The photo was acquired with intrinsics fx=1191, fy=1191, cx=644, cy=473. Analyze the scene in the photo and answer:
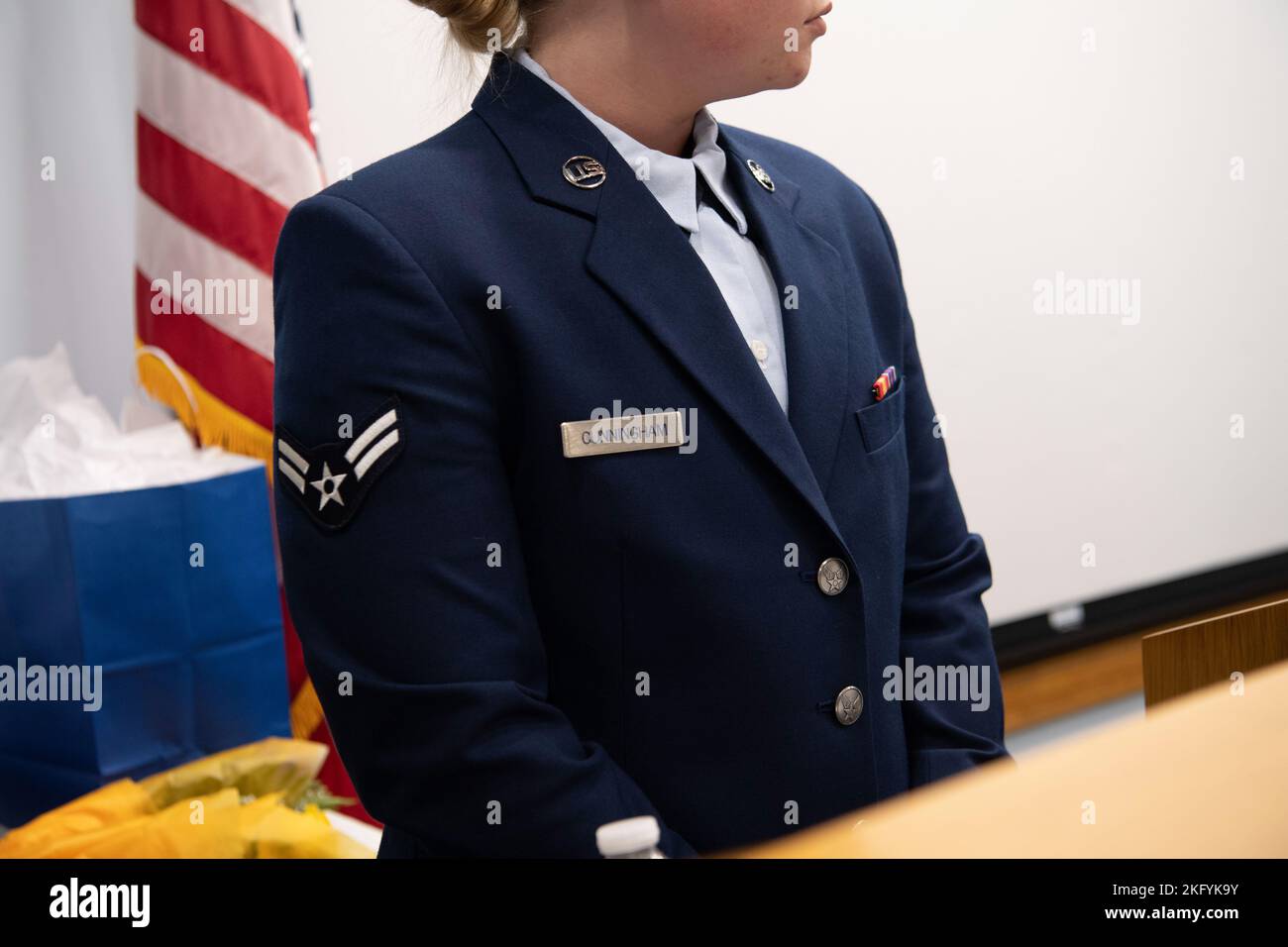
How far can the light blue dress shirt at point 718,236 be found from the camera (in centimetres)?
96

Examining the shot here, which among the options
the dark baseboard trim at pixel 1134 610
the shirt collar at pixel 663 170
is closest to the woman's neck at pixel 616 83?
the shirt collar at pixel 663 170

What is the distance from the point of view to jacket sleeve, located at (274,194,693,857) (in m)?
0.80

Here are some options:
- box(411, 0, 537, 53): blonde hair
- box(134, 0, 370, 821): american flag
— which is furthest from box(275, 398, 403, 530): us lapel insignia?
box(134, 0, 370, 821): american flag

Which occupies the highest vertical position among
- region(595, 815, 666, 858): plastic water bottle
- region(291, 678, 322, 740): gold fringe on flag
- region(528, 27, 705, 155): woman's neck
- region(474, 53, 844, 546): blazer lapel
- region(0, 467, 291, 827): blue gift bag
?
region(528, 27, 705, 155): woman's neck

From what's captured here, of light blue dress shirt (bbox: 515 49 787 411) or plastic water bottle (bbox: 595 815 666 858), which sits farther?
light blue dress shirt (bbox: 515 49 787 411)

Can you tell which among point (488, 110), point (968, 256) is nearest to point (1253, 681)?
point (488, 110)

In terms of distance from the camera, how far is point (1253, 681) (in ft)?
1.26

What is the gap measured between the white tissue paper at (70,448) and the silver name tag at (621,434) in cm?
88

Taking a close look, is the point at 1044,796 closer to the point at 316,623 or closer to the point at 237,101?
the point at 316,623

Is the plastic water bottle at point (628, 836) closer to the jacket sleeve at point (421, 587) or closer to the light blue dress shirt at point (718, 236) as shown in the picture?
the jacket sleeve at point (421, 587)

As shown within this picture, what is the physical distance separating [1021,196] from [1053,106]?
23 cm

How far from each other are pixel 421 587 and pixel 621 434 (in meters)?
0.18

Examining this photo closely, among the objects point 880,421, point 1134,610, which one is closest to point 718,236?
point 880,421

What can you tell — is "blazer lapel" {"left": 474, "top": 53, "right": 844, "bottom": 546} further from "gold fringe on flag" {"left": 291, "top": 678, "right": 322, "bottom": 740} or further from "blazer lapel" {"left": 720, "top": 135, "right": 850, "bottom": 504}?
"gold fringe on flag" {"left": 291, "top": 678, "right": 322, "bottom": 740}
